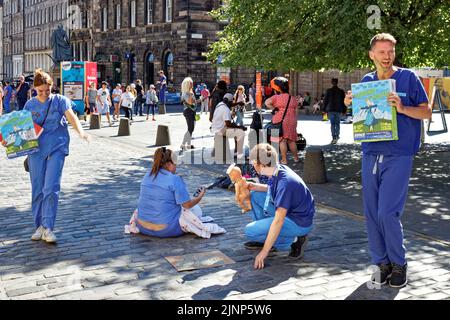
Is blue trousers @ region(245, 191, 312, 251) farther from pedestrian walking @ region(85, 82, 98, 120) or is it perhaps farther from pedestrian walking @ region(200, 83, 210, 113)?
pedestrian walking @ region(200, 83, 210, 113)

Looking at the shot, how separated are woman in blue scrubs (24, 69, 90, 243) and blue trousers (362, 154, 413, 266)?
3137 mm

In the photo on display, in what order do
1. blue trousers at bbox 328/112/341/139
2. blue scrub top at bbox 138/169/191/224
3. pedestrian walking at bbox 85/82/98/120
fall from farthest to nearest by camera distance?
pedestrian walking at bbox 85/82/98/120 < blue trousers at bbox 328/112/341/139 < blue scrub top at bbox 138/169/191/224

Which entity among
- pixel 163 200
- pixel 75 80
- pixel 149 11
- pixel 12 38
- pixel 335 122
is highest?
pixel 12 38

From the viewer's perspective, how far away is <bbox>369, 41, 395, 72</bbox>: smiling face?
461cm

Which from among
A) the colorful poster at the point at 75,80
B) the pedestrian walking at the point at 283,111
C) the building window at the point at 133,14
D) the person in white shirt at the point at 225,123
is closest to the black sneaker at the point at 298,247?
the pedestrian walking at the point at 283,111

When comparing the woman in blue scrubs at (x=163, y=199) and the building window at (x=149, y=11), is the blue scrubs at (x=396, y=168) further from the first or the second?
the building window at (x=149, y=11)

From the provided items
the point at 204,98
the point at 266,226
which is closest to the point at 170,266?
the point at 266,226

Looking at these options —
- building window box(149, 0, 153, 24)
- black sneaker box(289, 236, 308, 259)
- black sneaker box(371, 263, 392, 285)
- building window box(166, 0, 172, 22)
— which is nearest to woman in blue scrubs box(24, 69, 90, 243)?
black sneaker box(289, 236, 308, 259)

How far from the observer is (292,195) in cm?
536

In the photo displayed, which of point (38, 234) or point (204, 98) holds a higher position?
point (204, 98)

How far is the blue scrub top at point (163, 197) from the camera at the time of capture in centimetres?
628

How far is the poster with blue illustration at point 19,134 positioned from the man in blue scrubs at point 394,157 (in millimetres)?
3322

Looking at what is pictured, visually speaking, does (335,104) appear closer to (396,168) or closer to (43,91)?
(43,91)

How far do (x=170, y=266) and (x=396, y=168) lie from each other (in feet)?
7.18
